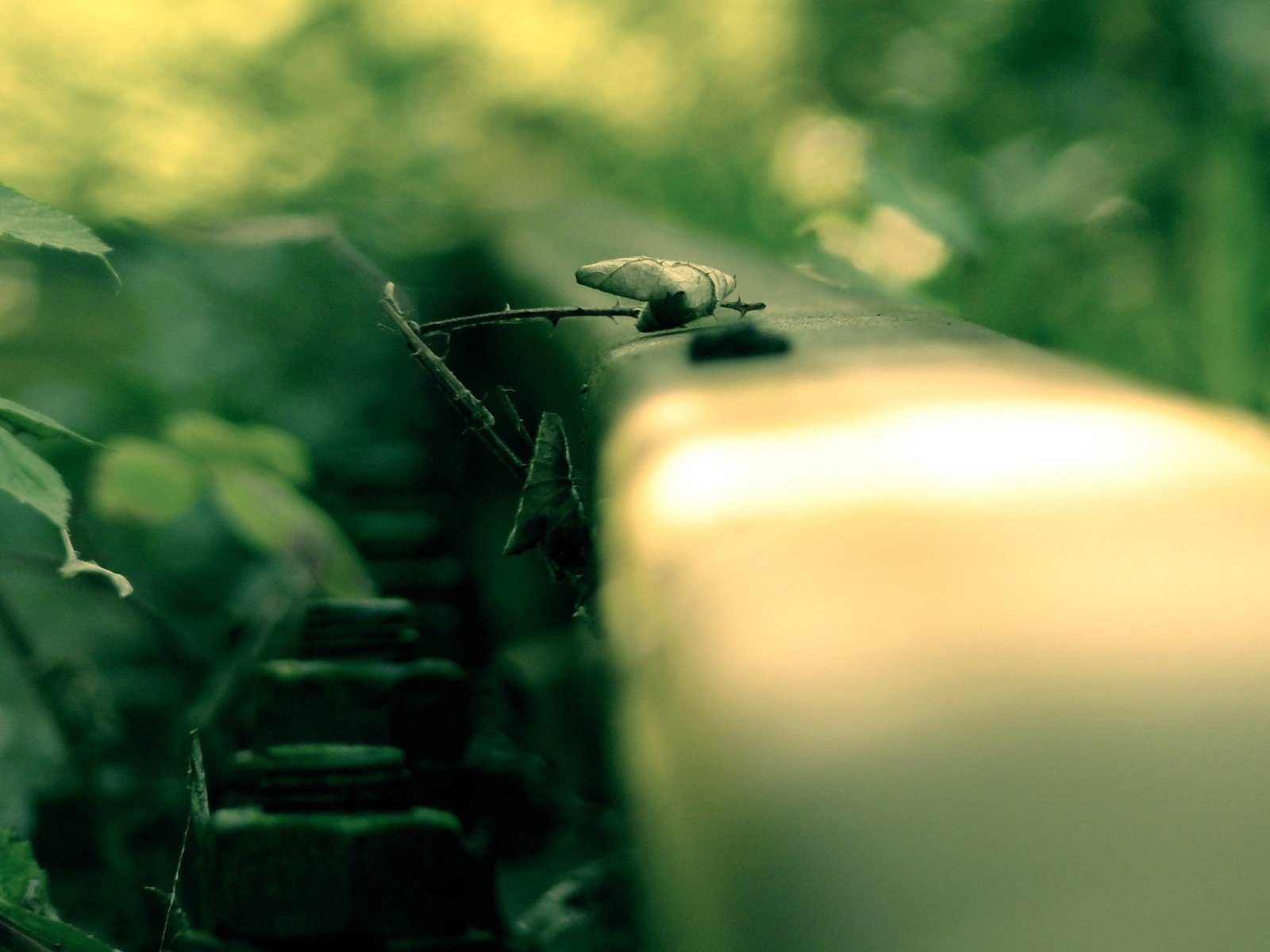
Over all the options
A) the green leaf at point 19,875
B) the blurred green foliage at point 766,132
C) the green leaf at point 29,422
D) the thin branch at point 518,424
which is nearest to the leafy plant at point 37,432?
the green leaf at point 29,422

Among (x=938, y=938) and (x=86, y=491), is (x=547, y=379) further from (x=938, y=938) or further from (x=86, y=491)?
(x=938, y=938)

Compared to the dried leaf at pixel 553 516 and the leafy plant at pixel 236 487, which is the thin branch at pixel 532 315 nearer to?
the dried leaf at pixel 553 516

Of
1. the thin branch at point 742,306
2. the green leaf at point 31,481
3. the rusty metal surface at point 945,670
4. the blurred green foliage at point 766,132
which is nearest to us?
the rusty metal surface at point 945,670

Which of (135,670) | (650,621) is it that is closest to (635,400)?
(650,621)

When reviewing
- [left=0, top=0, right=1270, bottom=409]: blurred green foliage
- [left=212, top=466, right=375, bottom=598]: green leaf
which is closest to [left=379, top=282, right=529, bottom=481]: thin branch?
[left=212, top=466, right=375, bottom=598]: green leaf

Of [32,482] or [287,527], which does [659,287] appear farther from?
[287,527]

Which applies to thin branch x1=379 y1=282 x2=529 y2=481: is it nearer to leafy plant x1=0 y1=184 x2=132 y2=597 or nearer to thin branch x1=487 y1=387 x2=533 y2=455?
thin branch x1=487 y1=387 x2=533 y2=455
